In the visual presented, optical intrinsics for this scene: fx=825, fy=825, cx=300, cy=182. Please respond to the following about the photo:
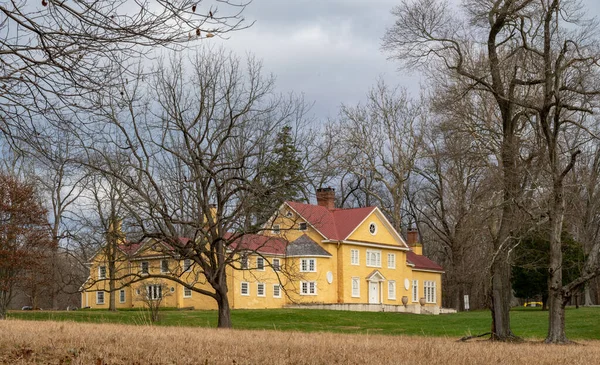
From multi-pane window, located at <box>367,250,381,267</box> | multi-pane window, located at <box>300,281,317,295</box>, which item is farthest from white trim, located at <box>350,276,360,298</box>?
multi-pane window, located at <box>300,281,317,295</box>

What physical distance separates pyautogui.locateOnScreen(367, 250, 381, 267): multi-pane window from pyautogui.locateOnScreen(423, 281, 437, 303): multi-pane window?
28.4 ft

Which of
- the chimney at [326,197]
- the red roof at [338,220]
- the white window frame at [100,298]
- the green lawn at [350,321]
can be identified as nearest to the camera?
the green lawn at [350,321]

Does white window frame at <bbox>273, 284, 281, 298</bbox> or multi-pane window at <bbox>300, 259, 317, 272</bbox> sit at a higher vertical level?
multi-pane window at <bbox>300, 259, 317, 272</bbox>

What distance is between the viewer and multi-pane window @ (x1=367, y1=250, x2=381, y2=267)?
62219mm

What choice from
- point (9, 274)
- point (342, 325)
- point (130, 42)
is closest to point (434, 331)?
point (342, 325)

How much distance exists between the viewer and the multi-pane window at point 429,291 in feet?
230

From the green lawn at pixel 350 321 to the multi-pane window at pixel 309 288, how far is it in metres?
7.21

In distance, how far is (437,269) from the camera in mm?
71188

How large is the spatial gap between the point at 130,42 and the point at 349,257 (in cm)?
5254

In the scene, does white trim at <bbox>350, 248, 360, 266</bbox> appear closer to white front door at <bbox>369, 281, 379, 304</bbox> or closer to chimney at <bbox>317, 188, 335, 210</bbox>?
white front door at <bbox>369, 281, 379, 304</bbox>

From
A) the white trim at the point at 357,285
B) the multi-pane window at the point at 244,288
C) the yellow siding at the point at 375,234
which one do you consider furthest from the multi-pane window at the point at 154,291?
the yellow siding at the point at 375,234

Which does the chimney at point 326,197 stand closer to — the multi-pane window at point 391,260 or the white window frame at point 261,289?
the multi-pane window at point 391,260

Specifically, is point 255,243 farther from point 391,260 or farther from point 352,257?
point 391,260

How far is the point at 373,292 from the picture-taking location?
61906 millimetres
